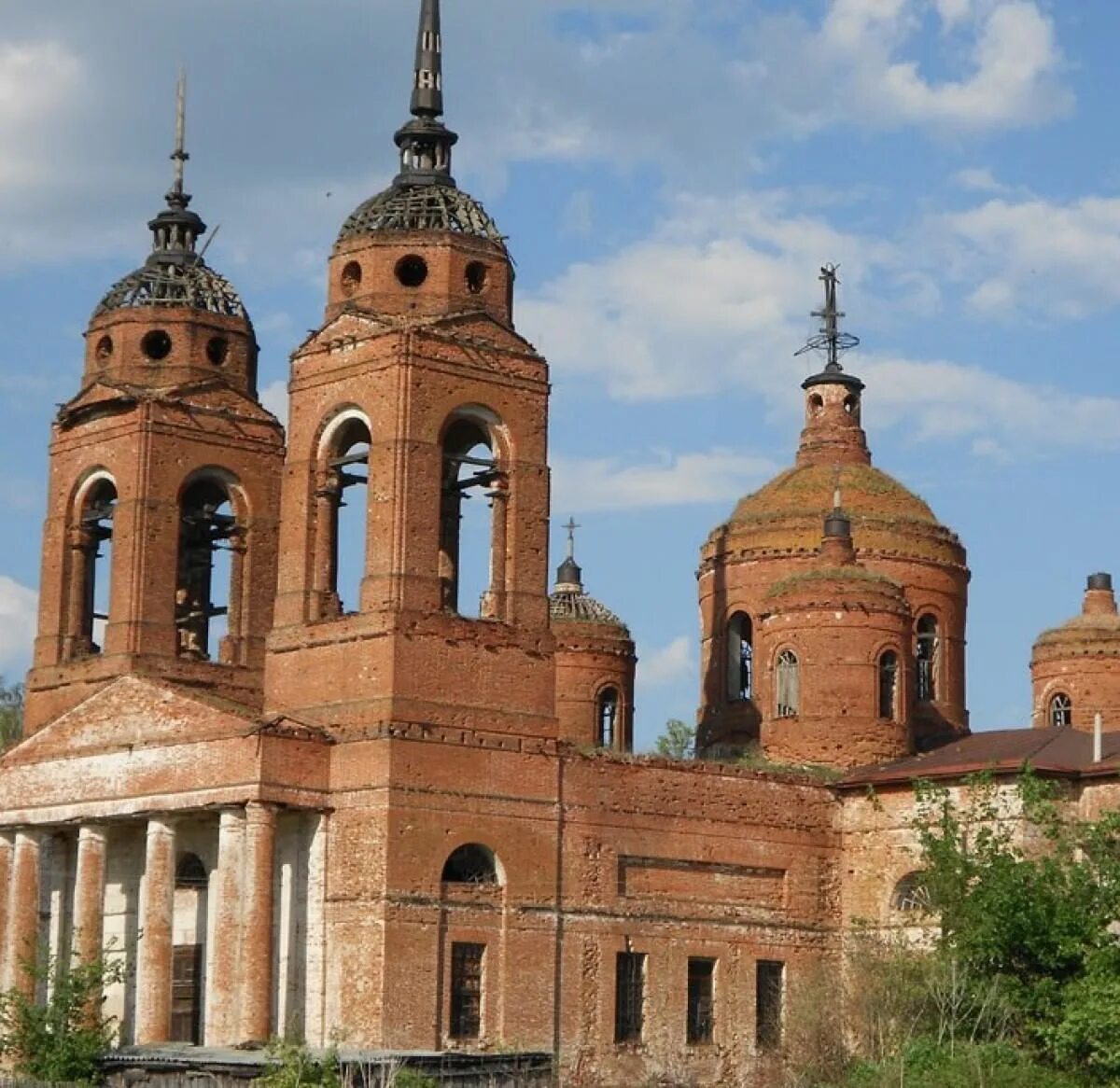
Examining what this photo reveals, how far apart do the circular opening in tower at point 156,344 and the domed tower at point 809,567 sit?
37.0ft

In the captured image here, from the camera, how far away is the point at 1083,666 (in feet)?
165

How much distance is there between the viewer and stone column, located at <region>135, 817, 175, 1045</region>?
3578 centimetres

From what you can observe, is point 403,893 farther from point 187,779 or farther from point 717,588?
point 717,588

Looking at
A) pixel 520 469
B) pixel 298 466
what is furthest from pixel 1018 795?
pixel 298 466

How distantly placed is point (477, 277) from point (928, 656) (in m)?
13.3

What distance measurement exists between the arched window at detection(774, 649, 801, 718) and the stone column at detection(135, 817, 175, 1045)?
1170cm

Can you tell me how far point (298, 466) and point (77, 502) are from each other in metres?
6.07

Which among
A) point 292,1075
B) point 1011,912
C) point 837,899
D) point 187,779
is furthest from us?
point 837,899

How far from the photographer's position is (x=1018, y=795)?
37.5 meters

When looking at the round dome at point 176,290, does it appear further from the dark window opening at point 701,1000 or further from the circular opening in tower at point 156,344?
the dark window opening at point 701,1000

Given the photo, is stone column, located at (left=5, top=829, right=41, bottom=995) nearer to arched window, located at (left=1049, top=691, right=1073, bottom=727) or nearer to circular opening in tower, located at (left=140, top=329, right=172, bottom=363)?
circular opening in tower, located at (left=140, top=329, right=172, bottom=363)

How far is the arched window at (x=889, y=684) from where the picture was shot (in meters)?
43.2

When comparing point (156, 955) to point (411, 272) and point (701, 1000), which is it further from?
point (411, 272)

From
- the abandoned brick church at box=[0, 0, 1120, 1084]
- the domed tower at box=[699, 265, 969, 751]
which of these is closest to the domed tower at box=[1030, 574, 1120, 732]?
the domed tower at box=[699, 265, 969, 751]
